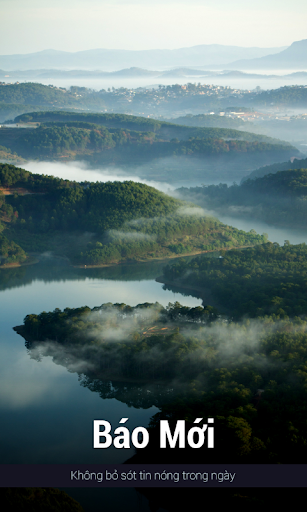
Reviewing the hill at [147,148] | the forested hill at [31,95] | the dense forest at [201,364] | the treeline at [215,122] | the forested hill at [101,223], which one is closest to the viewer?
the dense forest at [201,364]

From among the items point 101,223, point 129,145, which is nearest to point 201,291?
point 101,223

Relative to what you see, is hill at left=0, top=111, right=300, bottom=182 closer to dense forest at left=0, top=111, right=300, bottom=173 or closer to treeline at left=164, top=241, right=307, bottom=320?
dense forest at left=0, top=111, right=300, bottom=173

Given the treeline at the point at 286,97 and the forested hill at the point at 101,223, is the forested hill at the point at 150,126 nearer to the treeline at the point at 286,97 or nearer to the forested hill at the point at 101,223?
the treeline at the point at 286,97

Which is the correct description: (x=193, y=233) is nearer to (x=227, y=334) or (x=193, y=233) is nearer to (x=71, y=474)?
(x=227, y=334)
